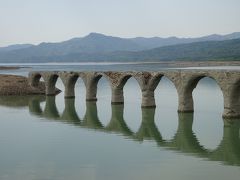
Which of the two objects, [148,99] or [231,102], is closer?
[231,102]

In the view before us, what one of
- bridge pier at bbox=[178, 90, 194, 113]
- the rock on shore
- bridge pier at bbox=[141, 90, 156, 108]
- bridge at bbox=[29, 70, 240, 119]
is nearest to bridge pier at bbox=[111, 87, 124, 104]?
bridge at bbox=[29, 70, 240, 119]

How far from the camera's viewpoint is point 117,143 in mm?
30000

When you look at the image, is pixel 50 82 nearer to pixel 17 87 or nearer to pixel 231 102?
pixel 17 87

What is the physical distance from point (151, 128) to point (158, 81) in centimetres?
954

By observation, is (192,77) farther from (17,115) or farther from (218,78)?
(17,115)

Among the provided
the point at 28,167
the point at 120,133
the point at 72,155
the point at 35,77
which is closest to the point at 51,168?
the point at 28,167

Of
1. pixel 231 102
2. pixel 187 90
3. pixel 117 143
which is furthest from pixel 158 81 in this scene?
pixel 117 143

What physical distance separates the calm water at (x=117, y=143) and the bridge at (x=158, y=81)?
1326mm

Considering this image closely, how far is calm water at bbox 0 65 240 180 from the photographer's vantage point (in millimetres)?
22922

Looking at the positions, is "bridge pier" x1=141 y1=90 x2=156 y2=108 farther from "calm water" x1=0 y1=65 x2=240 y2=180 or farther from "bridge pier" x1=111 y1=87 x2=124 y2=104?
"bridge pier" x1=111 y1=87 x2=124 y2=104

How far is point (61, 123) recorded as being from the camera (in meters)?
39.6

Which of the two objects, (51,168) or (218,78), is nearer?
(51,168)

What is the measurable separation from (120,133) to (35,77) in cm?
3426

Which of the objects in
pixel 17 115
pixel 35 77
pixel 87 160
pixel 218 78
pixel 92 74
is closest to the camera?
pixel 87 160
